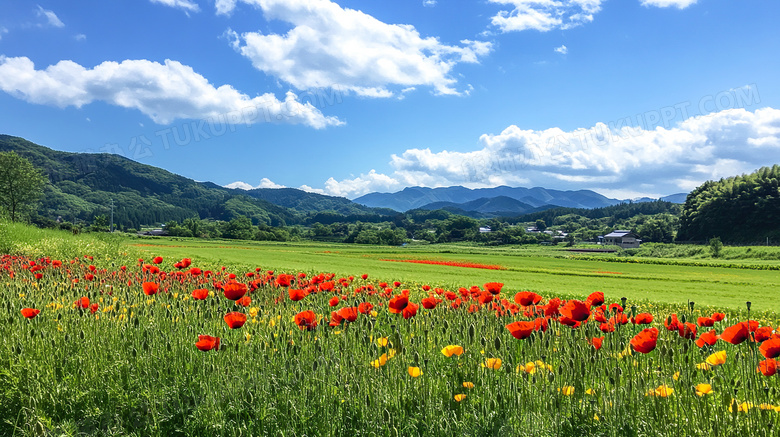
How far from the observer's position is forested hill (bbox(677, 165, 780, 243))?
306 ft

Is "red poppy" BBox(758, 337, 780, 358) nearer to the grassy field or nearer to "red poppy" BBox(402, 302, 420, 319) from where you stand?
"red poppy" BBox(402, 302, 420, 319)

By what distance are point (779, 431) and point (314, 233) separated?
163128mm

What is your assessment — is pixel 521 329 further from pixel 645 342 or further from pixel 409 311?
pixel 409 311

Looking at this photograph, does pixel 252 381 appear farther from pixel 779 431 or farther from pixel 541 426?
pixel 779 431

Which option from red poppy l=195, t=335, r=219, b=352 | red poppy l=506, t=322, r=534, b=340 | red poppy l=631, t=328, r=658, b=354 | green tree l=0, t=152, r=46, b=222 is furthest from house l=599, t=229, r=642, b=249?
green tree l=0, t=152, r=46, b=222

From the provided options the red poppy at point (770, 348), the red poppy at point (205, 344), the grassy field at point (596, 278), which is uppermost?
the red poppy at point (770, 348)

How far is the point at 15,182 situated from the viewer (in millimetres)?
70062

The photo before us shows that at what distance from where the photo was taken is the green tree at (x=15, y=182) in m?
69.6

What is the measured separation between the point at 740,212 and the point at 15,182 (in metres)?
145

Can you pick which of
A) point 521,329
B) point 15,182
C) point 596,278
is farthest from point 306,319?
point 15,182

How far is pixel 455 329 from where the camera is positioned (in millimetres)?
4750

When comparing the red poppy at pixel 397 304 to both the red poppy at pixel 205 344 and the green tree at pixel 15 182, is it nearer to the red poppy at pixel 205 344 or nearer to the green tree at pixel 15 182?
the red poppy at pixel 205 344

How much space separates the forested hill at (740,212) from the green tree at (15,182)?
450 ft

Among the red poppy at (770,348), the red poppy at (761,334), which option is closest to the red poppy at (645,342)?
the red poppy at (770,348)
